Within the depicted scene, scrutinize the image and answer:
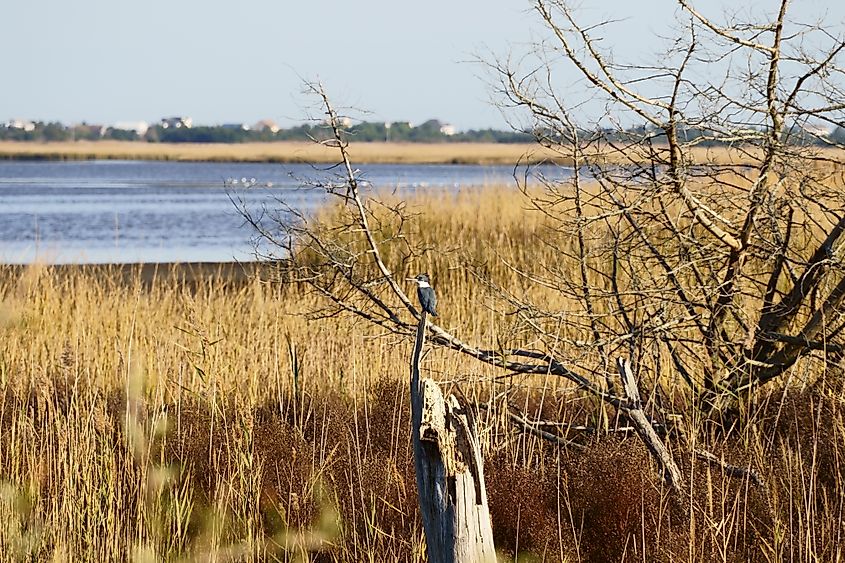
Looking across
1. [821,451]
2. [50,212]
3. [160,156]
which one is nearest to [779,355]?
[821,451]

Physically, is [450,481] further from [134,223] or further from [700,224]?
[134,223]

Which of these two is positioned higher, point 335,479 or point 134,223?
point 335,479

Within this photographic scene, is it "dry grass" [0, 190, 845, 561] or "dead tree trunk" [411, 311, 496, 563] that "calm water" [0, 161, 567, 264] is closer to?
"dry grass" [0, 190, 845, 561]

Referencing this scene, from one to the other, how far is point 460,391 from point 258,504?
154 centimetres

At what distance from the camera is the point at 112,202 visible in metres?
34.9

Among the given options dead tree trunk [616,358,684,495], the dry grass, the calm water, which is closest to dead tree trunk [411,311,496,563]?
the dry grass

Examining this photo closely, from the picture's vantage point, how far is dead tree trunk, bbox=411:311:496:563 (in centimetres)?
324

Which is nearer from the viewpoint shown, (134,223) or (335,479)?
(335,479)

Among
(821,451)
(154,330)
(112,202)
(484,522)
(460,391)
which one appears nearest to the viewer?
(484,522)

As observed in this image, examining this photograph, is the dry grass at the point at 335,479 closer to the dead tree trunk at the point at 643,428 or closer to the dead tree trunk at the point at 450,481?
the dead tree trunk at the point at 643,428

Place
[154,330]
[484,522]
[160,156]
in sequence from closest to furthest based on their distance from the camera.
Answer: [484,522], [154,330], [160,156]

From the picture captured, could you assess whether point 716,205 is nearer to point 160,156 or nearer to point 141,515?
point 141,515

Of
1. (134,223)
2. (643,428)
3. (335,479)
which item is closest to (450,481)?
(643,428)

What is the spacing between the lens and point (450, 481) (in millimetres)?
3252
